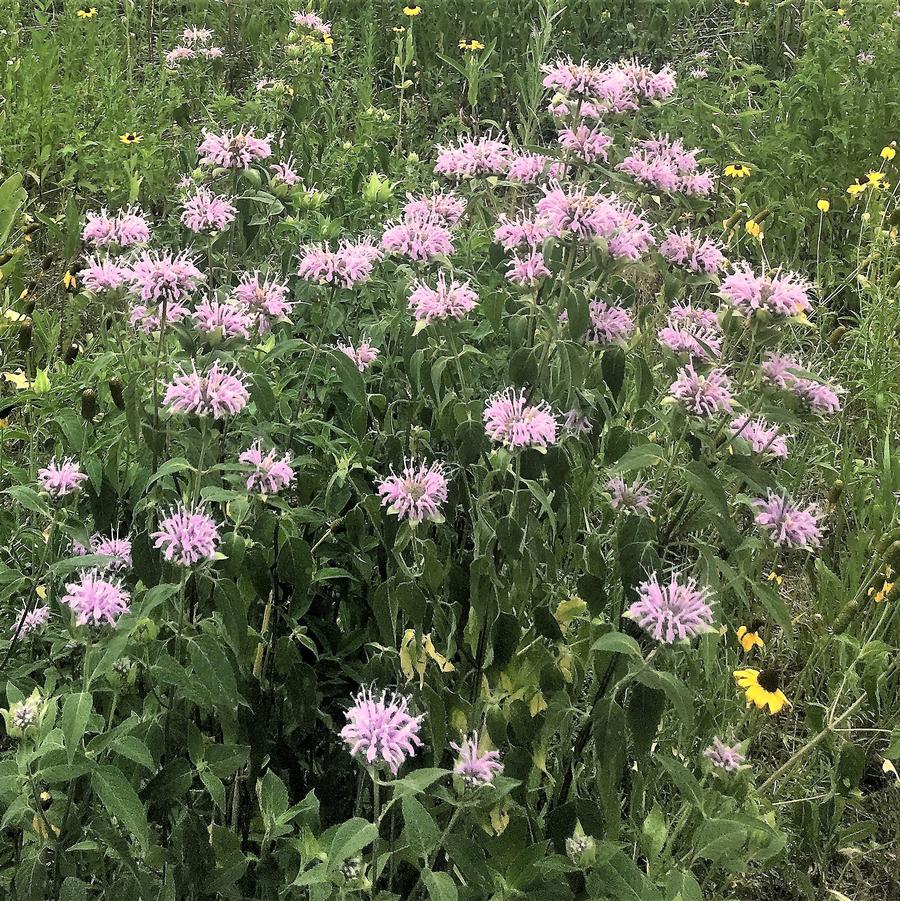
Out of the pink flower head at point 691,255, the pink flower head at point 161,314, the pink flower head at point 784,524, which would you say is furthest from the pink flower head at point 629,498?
the pink flower head at point 161,314

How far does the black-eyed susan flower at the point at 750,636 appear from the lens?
205cm

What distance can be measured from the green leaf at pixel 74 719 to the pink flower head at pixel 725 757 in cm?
108

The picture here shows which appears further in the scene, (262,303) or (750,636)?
(750,636)

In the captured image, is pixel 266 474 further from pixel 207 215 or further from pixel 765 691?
pixel 765 691

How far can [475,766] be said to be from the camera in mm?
1379

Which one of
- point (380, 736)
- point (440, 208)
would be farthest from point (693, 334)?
point (380, 736)

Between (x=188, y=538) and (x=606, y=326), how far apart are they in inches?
31.4

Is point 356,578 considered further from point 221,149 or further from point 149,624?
point 221,149

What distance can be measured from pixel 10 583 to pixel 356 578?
647 millimetres

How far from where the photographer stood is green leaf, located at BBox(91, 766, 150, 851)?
4.04 feet

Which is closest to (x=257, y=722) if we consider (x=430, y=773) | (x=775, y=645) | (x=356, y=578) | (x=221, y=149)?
(x=356, y=578)

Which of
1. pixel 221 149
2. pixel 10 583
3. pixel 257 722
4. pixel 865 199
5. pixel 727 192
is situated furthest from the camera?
pixel 727 192

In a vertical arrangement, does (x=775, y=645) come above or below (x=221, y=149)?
below

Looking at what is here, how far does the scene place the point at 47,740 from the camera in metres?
1.33
